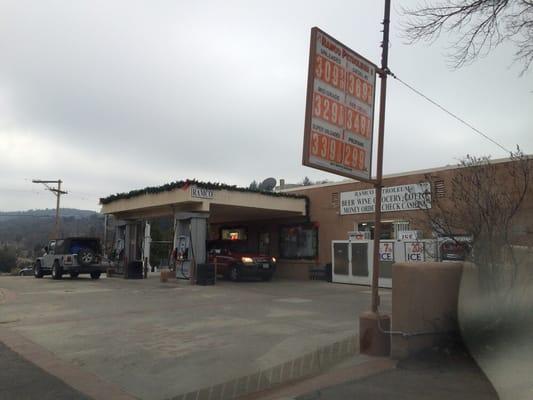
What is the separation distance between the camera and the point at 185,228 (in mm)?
21312

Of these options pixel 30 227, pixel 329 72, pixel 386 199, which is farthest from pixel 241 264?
pixel 30 227

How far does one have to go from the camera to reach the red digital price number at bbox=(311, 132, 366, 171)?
7.06 m

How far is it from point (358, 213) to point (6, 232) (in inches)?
3339

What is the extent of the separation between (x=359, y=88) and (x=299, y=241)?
Result: 56.5 ft

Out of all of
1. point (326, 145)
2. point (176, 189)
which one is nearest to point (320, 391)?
point (326, 145)

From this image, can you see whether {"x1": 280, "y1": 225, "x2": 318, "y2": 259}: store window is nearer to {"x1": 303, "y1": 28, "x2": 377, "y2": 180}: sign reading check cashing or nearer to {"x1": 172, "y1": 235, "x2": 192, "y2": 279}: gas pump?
{"x1": 172, "y1": 235, "x2": 192, "y2": 279}: gas pump

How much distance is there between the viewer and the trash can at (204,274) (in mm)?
19875

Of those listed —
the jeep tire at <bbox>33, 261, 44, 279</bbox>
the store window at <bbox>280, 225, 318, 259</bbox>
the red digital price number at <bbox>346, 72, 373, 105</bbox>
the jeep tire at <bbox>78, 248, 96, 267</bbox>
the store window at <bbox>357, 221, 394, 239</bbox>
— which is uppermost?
the red digital price number at <bbox>346, 72, 373, 105</bbox>

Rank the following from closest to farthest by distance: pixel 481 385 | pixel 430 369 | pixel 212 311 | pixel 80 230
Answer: pixel 481 385 < pixel 430 369 < pixel 212 311 < pixel 80 230

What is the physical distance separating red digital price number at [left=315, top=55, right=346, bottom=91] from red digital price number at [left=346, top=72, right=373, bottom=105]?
0.54 ft

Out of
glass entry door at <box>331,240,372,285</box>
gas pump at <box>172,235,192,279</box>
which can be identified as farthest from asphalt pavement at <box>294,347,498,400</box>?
gas pump at <box>172,235,192,279</box>

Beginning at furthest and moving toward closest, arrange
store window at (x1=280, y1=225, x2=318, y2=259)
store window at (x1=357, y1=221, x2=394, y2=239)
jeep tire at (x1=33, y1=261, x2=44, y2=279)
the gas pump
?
jeep tire at (x1=33, y1=261, x2=44, y2=279)
store window at (x1=280, y1=225, x2=318, y2=259)
the gas pump
store window at (x1=357, y1=221, x2=394, y2=239)

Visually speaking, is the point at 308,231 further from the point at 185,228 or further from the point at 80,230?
the point at 80,230

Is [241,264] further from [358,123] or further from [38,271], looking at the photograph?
[358,123]
